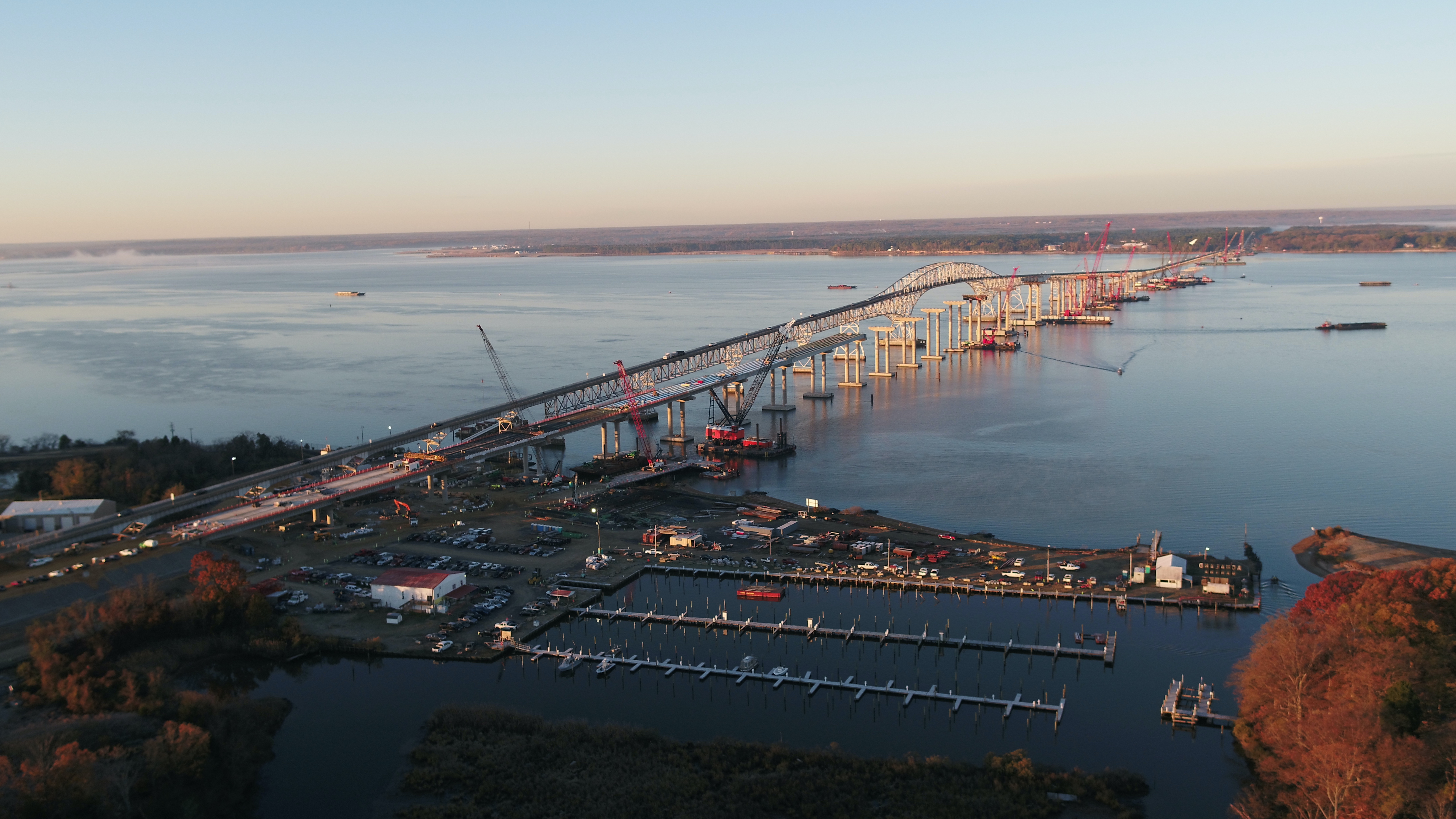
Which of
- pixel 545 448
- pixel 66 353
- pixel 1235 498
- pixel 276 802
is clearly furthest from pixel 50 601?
pixel 66 353

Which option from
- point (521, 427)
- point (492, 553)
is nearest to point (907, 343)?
point (521, 427)

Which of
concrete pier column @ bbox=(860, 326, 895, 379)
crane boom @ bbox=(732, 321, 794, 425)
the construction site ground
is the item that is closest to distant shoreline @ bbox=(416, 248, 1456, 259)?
concrete pier column @ bbox=(860, 326, 895, 379)

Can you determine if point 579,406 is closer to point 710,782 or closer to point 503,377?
point 503,377

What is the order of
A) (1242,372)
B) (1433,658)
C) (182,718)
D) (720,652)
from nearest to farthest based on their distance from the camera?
(1433,658) → (182,718) → (720,652) → (1242,372)

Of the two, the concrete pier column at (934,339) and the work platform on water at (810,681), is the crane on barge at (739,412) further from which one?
the work platform on water at (810,681)

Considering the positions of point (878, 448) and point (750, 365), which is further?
point (750, 365)

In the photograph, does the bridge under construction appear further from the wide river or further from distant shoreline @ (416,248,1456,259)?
distant shoreline @ (416,248,1456,259)

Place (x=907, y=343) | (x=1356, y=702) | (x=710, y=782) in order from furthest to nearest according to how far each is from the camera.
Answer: (x=907, y=343), (x=710, y=782), (x=1356, y=702)

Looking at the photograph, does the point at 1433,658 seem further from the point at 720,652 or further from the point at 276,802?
the point at 276,802
